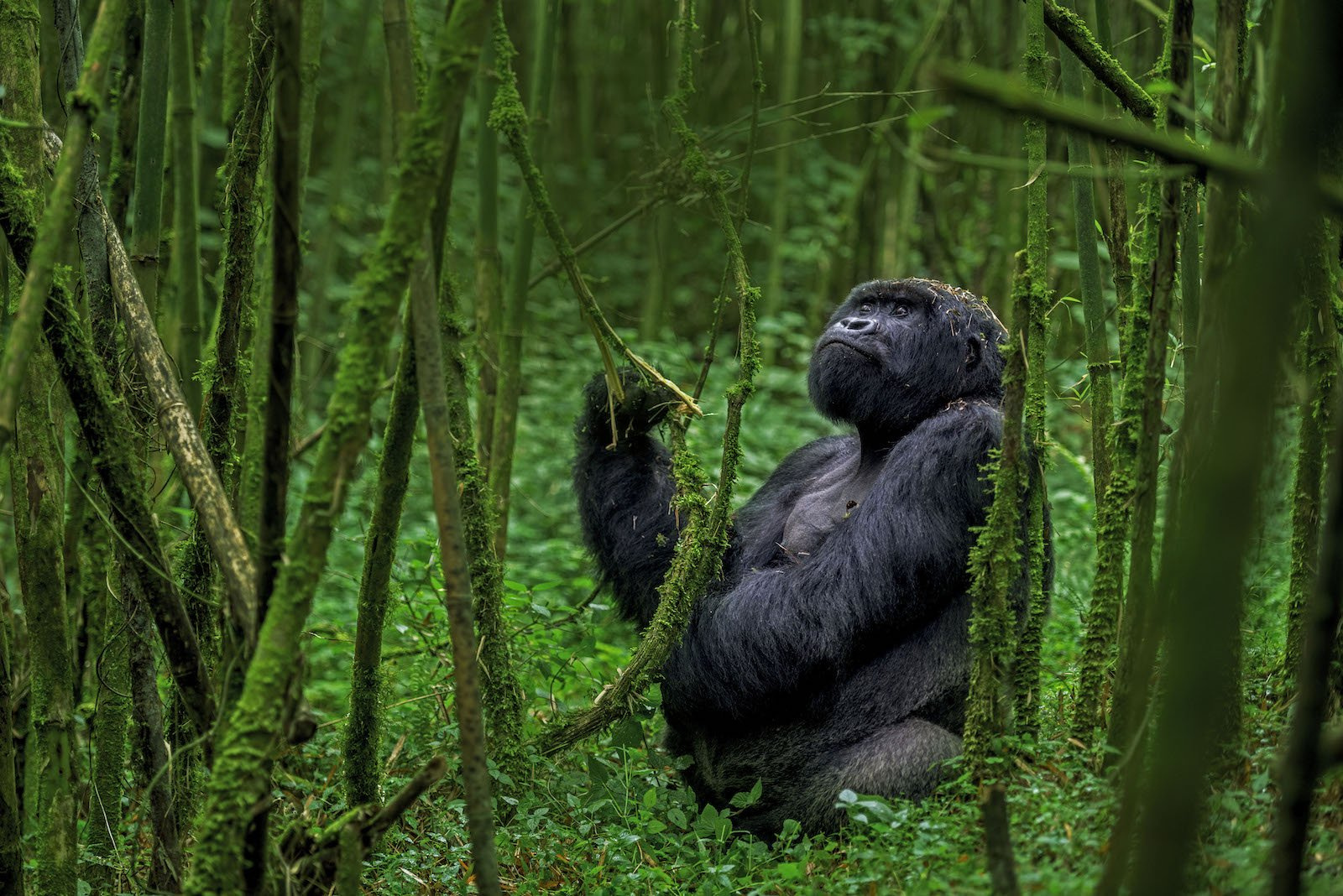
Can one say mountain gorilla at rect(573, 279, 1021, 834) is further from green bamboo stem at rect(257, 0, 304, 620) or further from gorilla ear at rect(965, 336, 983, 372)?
green bamboo stem at rect(257, 0, 304, 620)

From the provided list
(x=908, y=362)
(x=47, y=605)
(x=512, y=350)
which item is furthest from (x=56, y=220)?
(x=908, y=362)

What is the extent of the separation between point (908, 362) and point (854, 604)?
92 cm

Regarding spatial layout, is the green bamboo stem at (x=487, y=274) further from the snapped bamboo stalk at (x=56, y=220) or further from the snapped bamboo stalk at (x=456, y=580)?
the snapped bamboo stalk at (x=56, y=220)

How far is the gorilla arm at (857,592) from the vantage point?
362 centimetres

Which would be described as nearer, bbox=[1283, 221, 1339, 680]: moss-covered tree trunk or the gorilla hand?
bbox=[1283, 221, 1339, 680]: moss-covered tree trunk

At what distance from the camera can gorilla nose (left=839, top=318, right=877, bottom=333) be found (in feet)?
13.8

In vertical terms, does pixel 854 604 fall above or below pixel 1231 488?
below

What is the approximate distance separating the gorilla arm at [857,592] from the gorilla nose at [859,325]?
0.52 meters

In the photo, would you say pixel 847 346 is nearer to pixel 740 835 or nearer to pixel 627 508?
pixel 627 508

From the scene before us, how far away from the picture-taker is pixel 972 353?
4.12 metres

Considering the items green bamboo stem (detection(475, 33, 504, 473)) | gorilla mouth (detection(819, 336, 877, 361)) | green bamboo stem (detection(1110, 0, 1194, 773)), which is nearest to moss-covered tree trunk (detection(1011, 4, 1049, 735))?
green bamboo stem (detection(1110, 0, 1194, 773))

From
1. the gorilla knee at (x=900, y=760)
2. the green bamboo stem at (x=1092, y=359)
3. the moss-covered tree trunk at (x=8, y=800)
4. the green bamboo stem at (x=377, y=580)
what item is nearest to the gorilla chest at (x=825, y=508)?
the gorilla knee at (x=900, y=760)

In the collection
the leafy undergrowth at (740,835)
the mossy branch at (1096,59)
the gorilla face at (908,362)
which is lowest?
the leafy undergrowth at (740,835)

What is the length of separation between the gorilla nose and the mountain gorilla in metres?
0.02
